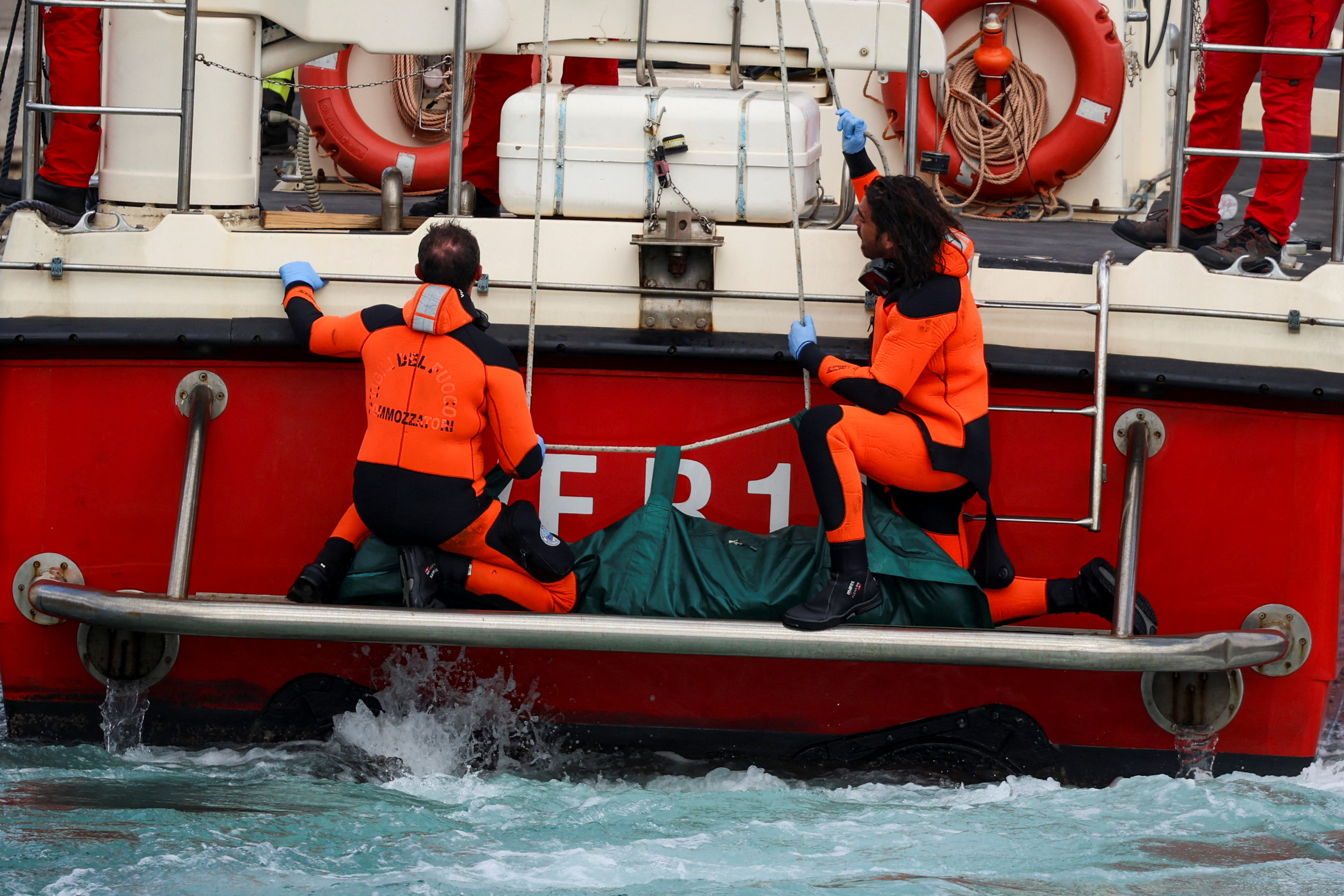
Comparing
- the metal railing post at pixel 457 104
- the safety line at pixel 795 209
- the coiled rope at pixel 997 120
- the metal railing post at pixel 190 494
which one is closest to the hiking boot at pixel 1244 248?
the safety line at pixel 795 209

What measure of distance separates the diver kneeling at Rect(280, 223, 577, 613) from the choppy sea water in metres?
0.40

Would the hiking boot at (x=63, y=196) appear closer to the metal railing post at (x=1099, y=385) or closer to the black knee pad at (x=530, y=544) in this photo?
the black knee pad at (x=530, y=544)

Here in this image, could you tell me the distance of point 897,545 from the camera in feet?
11.0

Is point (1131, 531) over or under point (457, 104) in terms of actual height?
under

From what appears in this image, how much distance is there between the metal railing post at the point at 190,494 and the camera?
3.31 metres

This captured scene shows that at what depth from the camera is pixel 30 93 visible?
142 inches

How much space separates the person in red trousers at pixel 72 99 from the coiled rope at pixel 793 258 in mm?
1265

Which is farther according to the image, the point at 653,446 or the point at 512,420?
the point at 653,446

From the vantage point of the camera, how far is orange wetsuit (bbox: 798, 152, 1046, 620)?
3215mm

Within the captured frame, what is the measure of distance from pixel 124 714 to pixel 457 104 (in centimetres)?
173

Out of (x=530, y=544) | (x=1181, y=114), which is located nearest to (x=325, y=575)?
(x=530, y=544)

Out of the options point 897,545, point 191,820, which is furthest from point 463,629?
point 897,545

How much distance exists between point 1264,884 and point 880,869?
79 centimetres

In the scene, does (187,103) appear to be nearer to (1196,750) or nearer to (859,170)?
(859,170)
